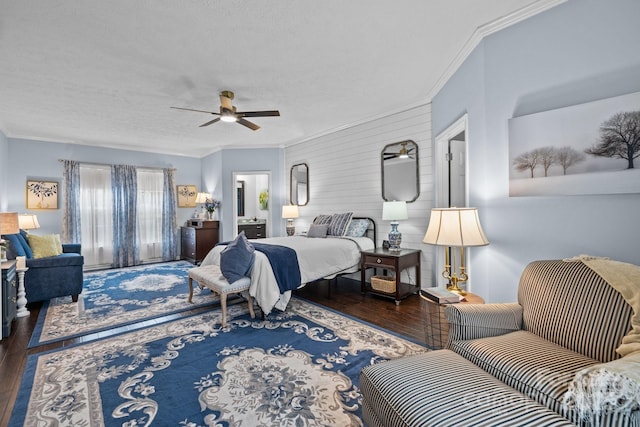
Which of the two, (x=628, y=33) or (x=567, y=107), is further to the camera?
(x=567, y=107)

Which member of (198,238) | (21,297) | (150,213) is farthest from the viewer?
(150,213)

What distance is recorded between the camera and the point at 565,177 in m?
2.03

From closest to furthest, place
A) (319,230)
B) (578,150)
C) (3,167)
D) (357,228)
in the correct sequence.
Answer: (578,150), (357,228), (319,230), (3,167)

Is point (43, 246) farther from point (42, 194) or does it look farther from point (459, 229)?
point (459, 229)

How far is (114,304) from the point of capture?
151 inches

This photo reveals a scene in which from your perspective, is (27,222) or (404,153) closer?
(404,153)

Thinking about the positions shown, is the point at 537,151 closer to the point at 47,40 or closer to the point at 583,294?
the point at 583,294

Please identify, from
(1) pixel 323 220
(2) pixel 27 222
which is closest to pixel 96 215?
(2) pixel 27 222

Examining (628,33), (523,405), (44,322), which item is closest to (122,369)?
(44,322)

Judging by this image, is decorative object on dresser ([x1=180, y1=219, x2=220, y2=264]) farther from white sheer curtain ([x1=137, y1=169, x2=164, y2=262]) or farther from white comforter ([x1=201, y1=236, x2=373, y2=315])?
white comforter ([x1=201, y1=236, x2=373, y2=315])

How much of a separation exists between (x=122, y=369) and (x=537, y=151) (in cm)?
348

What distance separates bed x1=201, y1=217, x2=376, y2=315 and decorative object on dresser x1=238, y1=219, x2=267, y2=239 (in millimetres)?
3179

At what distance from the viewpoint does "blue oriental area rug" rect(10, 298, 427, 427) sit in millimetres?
1756

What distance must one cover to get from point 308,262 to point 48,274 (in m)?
3.30
